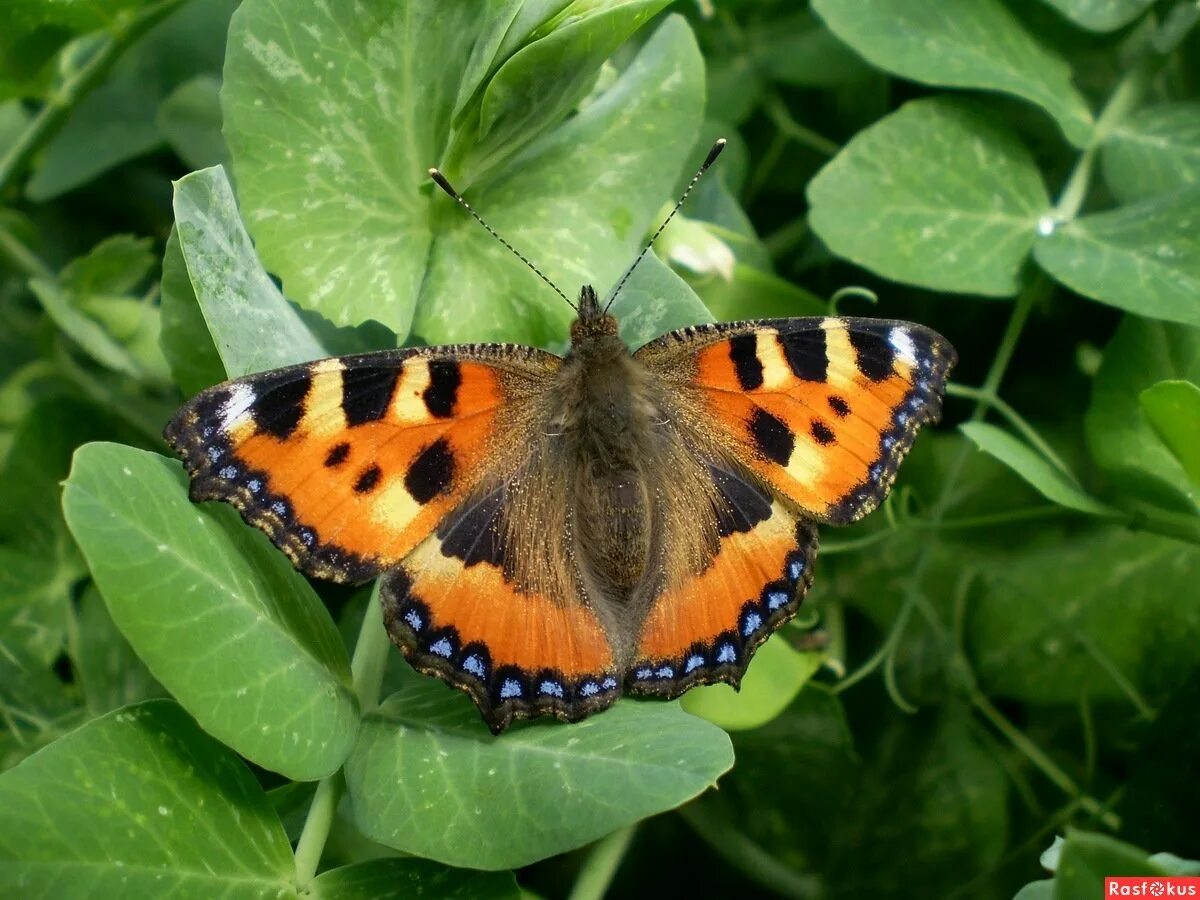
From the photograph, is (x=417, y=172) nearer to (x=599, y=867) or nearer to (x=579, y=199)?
(x=579, y=199)

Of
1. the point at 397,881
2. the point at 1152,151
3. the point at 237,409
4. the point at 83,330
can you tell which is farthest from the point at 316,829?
the point at 1152,151

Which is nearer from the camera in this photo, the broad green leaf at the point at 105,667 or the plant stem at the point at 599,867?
the plant stem at the point at 599,867

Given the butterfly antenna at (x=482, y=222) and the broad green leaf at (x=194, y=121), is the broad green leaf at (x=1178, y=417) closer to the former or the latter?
the butterfly antenna at (x=482, y=222)

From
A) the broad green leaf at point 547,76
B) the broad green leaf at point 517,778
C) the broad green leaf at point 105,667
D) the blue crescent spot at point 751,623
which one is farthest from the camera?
the broad green leaf at point 105,667

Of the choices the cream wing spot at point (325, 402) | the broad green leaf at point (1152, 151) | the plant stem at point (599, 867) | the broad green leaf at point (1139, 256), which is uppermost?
the cream wing spot at point (325, 402)

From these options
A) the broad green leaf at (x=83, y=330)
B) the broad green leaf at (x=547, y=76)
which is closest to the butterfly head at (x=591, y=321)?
the broad green leaf at (x=547, y=76)

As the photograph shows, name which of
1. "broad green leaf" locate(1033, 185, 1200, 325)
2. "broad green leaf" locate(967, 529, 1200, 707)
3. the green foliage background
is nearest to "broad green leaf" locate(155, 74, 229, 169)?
the green foliage background

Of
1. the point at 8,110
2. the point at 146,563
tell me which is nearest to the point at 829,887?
the point at 146,563
